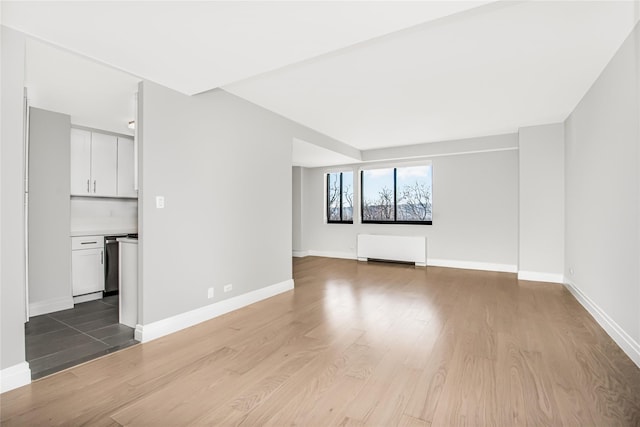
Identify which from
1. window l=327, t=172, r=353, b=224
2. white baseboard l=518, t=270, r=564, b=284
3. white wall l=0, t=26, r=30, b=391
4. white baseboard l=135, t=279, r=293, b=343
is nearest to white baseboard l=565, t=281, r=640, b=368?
white baseboard l=518, t=270, r=564, b=284

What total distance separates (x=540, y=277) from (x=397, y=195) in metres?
3.12

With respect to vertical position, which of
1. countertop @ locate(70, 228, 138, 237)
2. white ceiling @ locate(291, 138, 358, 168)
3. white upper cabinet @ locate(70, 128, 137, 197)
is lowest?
countertop @ locate(70, 228, 138, 237)

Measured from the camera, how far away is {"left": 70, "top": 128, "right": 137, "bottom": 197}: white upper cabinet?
401 centimetres

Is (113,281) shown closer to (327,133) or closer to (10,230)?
(10,230)

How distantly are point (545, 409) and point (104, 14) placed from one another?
353cm

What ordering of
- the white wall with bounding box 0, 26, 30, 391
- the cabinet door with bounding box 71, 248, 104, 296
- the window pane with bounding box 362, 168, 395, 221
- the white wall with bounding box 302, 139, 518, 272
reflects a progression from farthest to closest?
the window pane with bounding box 362, 168, 395, 221 → the white wall with bounding box 302, 139, 518, 272 → the cabinet door with bounding box 71, 248, 104, 296 → the white wall with bounding box 0, 26, 30, 391

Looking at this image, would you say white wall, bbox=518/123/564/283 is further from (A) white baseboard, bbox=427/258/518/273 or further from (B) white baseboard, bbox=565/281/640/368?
(B) white baseboard, bbox=565/281/640/368

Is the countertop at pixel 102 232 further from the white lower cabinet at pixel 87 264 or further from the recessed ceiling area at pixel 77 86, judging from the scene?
the recessed ceiling area at pixel 77 86

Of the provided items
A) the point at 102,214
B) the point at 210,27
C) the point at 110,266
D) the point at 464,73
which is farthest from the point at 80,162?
→ the point at 464,73

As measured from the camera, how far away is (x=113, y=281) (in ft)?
14.2

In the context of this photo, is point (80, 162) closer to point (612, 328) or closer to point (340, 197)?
point (340, 197)

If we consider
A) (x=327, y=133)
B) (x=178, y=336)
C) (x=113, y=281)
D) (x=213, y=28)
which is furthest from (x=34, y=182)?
(x=327, y=133)

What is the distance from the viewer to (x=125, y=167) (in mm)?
4523

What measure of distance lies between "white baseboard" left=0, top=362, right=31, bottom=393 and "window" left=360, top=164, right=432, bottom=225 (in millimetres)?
6266
